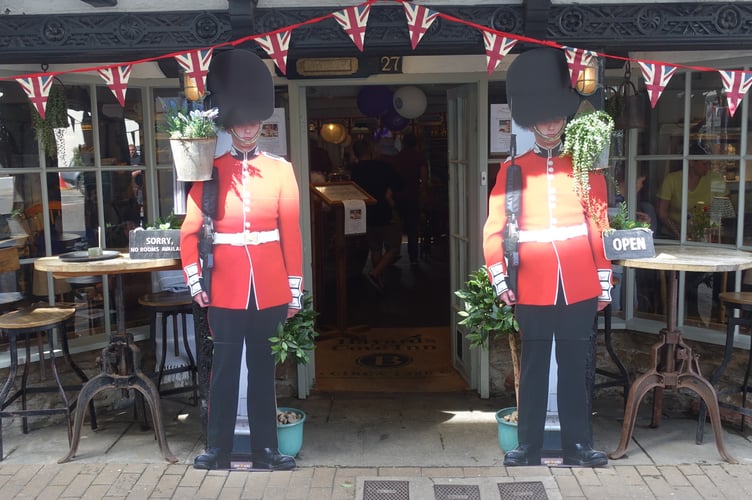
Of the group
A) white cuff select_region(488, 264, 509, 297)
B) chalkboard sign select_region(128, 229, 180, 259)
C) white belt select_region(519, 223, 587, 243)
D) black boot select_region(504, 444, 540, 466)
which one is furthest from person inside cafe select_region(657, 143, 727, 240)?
chalkboard sign select_region(128, 229, 180, 259)

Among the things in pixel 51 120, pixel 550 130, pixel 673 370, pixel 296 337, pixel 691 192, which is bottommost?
pixel 673 370

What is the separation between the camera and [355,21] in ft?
13.2

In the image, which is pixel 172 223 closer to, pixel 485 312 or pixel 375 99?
pixel 485 312

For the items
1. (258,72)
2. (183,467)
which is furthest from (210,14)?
(183,467)

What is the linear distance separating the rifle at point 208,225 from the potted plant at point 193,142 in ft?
0.29

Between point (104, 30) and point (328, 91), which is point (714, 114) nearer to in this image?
point (328, 91)

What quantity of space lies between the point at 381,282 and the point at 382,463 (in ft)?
17.3

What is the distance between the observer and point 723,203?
517 cm

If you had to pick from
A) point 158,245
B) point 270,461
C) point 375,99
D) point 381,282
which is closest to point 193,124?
point 158,245

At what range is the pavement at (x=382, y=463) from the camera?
4164 millimetres

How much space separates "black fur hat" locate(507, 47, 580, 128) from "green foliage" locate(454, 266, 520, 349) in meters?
1.01

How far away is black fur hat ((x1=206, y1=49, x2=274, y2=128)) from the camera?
4.24 m

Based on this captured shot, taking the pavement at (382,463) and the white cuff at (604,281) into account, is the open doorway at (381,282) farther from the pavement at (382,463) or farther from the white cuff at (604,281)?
the white cuff at (604,281)

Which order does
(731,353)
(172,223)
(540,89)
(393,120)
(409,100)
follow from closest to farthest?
1. (540,89)
2. (172,223)
3. (731,353)
4. (409,100)
5. (393,120)
